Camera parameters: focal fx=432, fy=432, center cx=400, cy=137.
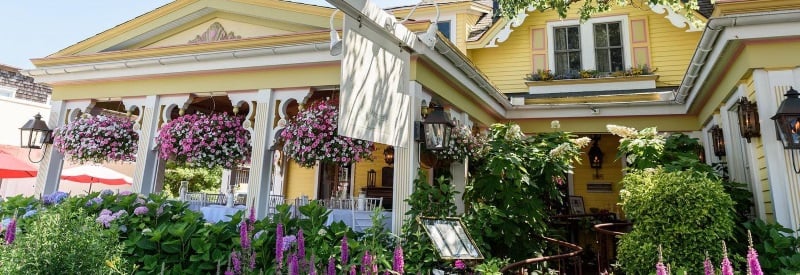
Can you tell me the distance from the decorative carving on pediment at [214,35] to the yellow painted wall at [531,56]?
19.4 feet

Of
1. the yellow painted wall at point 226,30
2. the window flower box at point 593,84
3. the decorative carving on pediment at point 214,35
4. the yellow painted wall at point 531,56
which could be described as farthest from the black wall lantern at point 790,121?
the decorative carving on pediment at point 214,35

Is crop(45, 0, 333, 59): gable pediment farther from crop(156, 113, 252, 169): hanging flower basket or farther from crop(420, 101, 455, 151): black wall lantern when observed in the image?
crop(420, 101, 455, 151): black wall lantern

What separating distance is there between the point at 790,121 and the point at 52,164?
382 inches

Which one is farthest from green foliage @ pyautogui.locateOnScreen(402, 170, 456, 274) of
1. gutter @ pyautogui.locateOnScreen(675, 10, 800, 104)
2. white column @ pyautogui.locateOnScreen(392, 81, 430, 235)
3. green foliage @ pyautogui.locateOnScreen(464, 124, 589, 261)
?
gutter @ pyautogui.locateOnScreen(675, 10, 800, 104)

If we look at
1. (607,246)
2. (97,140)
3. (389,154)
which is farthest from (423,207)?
(97,140)

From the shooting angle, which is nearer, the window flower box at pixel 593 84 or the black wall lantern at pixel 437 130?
the black wall lantern at pixel 437 130

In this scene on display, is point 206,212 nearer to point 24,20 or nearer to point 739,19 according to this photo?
point 739,19

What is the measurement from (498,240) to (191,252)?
3419 millimetres

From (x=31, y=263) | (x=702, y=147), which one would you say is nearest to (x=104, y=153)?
(x=31, y=263)

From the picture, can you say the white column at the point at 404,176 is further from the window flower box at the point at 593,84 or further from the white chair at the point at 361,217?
the window flower box at the point at 593,84

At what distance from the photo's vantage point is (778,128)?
414 cm

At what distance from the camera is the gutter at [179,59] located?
536 cm

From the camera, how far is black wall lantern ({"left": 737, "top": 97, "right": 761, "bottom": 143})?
4.43 meters

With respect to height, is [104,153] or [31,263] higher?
[104,153]
